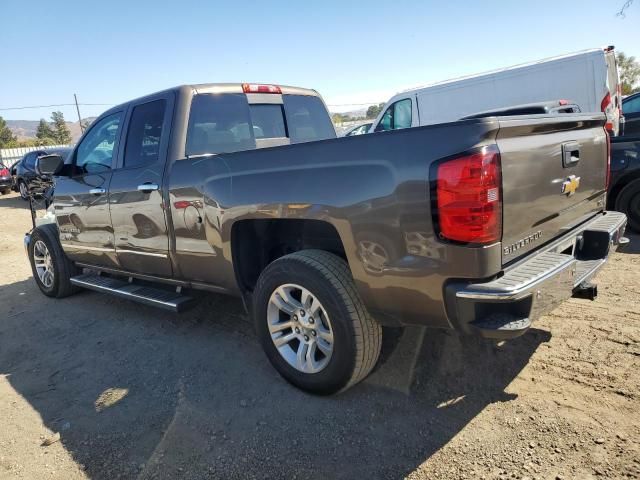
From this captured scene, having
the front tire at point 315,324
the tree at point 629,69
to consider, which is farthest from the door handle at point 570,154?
the tree at point 629,69

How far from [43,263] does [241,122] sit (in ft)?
11.5

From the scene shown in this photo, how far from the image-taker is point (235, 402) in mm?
2998

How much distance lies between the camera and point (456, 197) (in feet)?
6.92

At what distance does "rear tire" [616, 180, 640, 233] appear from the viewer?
6.06m

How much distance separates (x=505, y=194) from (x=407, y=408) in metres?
1.39

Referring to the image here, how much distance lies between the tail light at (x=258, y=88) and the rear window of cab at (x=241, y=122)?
0.10m

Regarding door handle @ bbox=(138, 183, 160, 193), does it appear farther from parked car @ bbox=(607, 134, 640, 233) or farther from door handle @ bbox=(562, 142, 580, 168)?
parked car @ bbox=(607, 134, 640, 233)

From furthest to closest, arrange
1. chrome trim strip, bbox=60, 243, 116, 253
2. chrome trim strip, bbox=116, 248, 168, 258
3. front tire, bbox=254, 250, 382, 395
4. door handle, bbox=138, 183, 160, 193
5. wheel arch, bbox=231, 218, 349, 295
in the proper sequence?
chrome trim strip, bbox=60, 243, 116, 253 → chrome trim strip, bbox=116, 248, 168, 258 → door handle, bbox=138, 183, 160, 193 → wheel arch, bbox=231, 218, 349, 295 → front tire, bbox=254, 250, 382, 395

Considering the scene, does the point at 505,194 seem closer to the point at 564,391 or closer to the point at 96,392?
the point at 564,391

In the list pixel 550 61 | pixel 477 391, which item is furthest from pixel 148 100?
pixel 550 61

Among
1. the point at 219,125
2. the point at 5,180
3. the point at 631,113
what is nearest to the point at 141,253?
the point at 219,125

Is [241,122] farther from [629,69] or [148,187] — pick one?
[629,69]

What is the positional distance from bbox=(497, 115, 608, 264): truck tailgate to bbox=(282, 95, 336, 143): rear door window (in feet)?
7.50

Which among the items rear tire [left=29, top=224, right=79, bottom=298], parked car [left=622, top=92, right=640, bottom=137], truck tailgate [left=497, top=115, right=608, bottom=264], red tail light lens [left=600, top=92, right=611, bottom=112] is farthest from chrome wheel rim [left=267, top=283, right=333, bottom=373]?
parked car [left=622, top=92, right=640, bottom=137]
